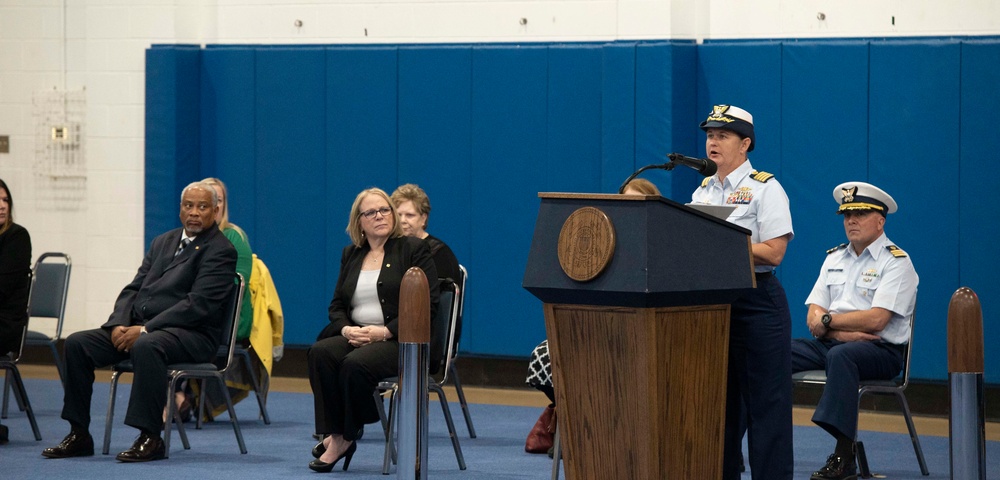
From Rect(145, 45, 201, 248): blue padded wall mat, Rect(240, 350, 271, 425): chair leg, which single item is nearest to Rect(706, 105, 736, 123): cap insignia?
Rect(240, 350, 271, 425): chair leg

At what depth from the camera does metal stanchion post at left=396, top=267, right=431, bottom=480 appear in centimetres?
405

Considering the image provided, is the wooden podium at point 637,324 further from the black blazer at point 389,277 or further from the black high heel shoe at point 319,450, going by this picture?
the black high heel shoe at point 319,450

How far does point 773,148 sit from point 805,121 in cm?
23

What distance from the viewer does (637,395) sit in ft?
11.8

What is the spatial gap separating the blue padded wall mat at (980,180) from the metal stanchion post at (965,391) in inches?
138

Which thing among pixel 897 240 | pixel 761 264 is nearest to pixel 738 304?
pixel 761 264

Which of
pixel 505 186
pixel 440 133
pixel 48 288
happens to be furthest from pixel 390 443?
pixel 440 133

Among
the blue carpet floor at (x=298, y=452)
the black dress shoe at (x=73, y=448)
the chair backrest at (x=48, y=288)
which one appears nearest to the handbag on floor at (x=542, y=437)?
the blue carpet floor at (x=298, y=452)

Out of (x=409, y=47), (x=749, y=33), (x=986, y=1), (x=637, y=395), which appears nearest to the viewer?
(x=637, y=395)

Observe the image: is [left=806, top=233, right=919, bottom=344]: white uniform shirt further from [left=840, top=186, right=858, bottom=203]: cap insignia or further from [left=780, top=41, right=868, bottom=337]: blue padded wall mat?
[left=780, top=41, right=868, bottom=337]: blue padded wall mat

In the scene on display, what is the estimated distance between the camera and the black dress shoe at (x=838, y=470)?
17.2ft

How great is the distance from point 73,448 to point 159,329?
62cm

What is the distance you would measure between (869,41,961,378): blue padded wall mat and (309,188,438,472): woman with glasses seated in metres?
2.96

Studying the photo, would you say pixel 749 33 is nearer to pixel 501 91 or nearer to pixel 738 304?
pixel 501 91
